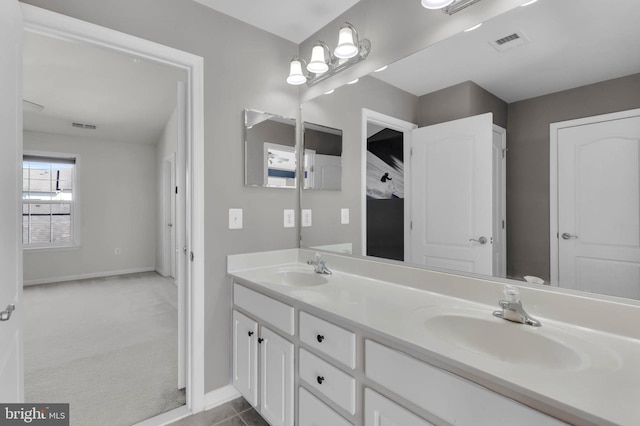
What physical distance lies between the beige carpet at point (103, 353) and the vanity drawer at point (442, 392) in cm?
155

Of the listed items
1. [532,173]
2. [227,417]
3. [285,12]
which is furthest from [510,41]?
[227,417]

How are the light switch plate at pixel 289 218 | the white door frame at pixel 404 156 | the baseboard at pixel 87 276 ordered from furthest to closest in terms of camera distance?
the baseboard at pixel 87 276, the light switch plate at pixel 289 218, the white door frame at pixel 404 156

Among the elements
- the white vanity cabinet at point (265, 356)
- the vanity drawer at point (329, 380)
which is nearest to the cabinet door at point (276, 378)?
the white vanity cabinet at point (265, 356)

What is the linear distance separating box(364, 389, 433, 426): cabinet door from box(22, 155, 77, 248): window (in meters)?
6.05

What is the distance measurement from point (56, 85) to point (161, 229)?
2.74 meters

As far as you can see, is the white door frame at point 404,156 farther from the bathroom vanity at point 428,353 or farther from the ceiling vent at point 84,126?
the ceiling vent at point 84,126

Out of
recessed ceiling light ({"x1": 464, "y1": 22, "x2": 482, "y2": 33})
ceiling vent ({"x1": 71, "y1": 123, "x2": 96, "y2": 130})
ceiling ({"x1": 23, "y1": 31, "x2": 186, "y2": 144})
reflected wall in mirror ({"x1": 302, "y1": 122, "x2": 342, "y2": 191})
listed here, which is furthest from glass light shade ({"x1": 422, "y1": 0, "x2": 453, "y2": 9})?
ceiling vent ({"x1": 71, "y1": 123, "x2": 96, "y2": 130})

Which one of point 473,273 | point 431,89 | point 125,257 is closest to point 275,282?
point 473,273

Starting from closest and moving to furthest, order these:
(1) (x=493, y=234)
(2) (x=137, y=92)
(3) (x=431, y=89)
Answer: (1) (x=493, y=234) < (3) (x=431, y=89) < (2) (x=137, y=92)

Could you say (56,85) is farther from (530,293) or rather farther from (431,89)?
(530,293)

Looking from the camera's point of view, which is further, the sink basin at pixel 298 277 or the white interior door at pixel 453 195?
the sink basin at pixel 298 277

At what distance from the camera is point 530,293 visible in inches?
44.8

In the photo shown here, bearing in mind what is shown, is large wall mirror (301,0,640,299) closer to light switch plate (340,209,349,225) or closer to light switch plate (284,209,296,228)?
light switch plate (340,209,349,225)

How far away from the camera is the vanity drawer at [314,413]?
3.76 ft
